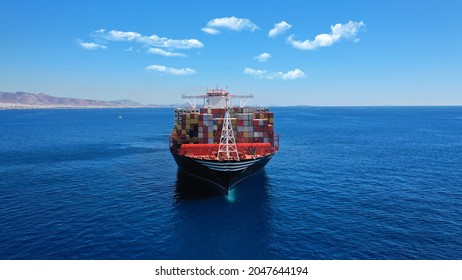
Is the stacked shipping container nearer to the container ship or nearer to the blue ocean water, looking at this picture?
the container ship

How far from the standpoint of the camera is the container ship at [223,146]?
51.9 metres

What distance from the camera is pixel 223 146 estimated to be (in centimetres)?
5931

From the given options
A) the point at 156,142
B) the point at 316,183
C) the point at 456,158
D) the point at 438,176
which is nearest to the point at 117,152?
the point at 156,142

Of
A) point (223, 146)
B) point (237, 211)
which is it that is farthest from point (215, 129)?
point (237, 211)

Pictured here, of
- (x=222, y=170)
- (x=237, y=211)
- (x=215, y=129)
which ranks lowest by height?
(x=237, y=211)

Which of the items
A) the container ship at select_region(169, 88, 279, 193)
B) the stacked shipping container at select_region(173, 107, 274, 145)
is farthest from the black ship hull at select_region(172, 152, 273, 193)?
the stacked shipping container at select_region(173, 107, 274, 145)

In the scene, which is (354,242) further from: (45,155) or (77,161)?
(45,155)

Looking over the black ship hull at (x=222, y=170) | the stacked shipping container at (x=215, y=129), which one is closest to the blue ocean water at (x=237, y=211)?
the black ship hull at (x=222, y=170)

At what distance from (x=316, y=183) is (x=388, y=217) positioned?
1872 centimetres

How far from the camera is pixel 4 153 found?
91812 millimetres

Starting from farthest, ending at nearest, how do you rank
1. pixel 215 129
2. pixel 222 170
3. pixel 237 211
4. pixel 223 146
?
pixel 215 129 → pixel 223 146 → pixel 222 170 → pixel 237 211

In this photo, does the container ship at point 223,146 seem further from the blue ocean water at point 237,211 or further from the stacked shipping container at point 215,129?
the blue ocean water at point 237,211

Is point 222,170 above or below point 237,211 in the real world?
above

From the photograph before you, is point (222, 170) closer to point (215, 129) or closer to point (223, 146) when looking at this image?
point (223, 146)
